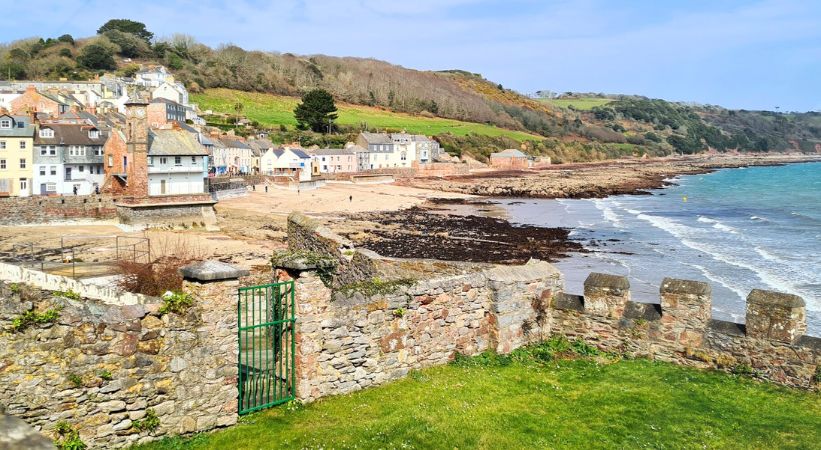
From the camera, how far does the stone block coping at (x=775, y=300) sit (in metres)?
9.70

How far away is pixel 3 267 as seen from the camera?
7473 millimetres

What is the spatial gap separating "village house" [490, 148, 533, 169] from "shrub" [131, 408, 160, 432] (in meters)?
140

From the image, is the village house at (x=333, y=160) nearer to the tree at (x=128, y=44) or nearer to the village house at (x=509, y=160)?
the village house at (x=509, y=160)

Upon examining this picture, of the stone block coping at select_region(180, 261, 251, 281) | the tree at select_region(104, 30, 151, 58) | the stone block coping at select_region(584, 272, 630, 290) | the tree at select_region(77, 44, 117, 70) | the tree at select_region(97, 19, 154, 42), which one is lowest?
the stone block coping at select_region(584, 272, 630, 290)

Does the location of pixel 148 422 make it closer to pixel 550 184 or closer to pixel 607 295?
pixel 607 295

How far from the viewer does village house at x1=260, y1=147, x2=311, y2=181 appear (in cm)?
9662


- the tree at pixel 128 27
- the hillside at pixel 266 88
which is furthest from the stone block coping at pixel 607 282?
the tree at pixel 128 27

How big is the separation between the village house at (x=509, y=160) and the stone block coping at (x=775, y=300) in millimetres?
136485

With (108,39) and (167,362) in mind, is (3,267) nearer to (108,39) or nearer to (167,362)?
(167,362)

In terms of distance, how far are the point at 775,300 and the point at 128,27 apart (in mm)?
198268

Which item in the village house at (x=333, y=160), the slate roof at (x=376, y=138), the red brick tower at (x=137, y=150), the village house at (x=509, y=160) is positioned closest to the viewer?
the red brick tower at (x=137, y=150)

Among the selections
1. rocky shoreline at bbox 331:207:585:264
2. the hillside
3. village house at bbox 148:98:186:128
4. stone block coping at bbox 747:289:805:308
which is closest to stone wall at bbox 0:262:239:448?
stone block coping at bbox 747:289:805:308

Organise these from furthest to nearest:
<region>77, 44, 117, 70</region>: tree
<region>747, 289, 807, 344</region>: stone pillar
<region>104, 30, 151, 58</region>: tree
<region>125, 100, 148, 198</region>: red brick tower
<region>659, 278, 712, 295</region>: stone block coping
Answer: <region>104, 30, 151, 58</region>: tree → <region>77, 44, 117, 70</region>: tree → <region>125, 100, 148, 198</region>: red brick tower → <region>659, 278, 712, 295</region>: stone block coping → <region>747, 289, 807, 344</region>: stone pillar

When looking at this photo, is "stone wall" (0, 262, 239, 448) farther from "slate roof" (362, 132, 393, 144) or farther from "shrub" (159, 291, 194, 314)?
"slate roof" (362, 132, 393, 144)
